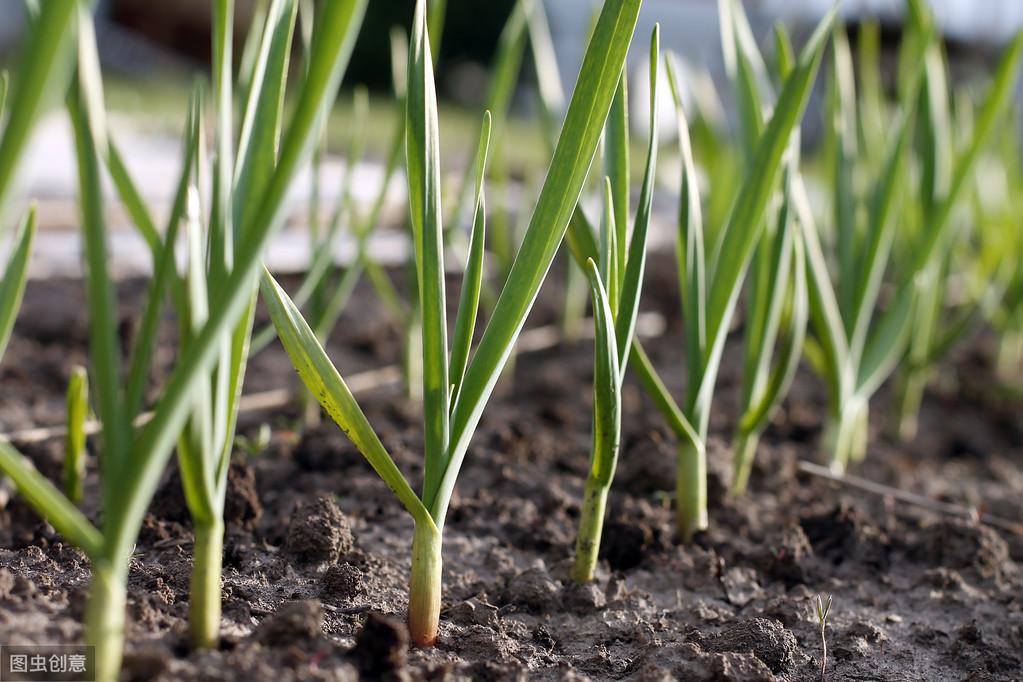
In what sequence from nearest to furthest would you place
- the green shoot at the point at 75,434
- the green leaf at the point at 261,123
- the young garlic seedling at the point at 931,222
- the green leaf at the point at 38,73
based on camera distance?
the green leaf at the point at 38,73
the green leaf at the point at 261,123
the green shoot at the point at 75,434
the young garlic seedling at the point at 931,222

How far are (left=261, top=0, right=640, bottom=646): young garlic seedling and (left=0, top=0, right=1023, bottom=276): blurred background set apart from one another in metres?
0.89

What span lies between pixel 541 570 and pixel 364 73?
33.1ft

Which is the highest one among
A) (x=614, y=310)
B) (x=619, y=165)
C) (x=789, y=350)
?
(x=619, y=165)

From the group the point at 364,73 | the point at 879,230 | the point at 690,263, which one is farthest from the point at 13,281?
the point at 364,73

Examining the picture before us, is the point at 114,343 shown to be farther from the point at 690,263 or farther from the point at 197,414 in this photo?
the point at 690,263

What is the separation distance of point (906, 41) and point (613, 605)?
47.5 inches

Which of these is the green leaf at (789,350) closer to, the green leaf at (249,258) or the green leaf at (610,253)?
the green leaf at (610,253)

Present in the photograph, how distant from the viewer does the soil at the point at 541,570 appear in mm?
724

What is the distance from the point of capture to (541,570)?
96 centimetres

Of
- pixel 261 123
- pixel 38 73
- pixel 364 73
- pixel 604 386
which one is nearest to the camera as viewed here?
pixel 38 73

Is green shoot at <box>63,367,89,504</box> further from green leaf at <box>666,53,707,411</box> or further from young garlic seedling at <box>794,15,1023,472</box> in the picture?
young garlic seedling at <box>794,15,1023,472</box>

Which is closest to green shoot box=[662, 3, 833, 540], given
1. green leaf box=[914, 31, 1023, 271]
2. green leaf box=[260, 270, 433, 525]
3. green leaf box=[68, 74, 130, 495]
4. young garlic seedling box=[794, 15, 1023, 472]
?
young garlic seedling box=[794, 15, 1023, 472]

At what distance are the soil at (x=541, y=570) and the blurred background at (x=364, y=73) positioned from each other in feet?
2.29

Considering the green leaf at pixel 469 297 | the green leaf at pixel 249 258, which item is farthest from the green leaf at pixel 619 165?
the green leaf at pixel 249 258
